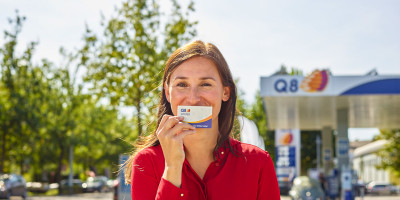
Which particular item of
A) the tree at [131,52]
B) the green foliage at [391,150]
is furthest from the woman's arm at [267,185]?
the green foliage at [391,150]

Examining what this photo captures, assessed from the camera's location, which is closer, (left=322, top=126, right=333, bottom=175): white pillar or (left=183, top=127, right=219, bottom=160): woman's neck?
(left=183, top=127, right=219, bottom=160): woman's neck

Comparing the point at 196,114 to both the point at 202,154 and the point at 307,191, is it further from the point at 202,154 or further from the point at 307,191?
the point at 307,191

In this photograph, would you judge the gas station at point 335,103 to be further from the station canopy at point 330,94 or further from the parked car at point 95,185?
the parked car at point 95,185

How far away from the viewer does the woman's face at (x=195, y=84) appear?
2.38 m

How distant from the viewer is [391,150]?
50.3 m

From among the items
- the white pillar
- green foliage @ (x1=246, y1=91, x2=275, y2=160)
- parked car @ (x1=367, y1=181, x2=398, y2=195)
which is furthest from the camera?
parked car @ (x1=367, y1=181, x2=398, y2=195)

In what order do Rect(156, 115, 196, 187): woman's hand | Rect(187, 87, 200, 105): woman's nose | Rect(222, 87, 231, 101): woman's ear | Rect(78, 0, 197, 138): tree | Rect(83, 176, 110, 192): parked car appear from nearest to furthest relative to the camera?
Rect(156, 115, 196, 187): woman's hand → Rect(187, 87, 200, 105): woman's nose → Rect(222, 87, 231, 101): woman's ear → Rect(78, 0, 197, 138): tree → Rect(83, 176, 110, 192): parked car

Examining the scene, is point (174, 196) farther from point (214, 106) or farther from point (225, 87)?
point (225, 87)

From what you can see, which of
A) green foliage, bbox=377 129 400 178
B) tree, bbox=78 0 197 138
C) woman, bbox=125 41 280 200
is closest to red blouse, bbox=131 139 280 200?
woman, bbox=125 41 280 200

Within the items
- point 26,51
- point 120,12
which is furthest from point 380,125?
point 26,51

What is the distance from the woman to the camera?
93.0 inches

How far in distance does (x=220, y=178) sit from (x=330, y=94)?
51.8 feet

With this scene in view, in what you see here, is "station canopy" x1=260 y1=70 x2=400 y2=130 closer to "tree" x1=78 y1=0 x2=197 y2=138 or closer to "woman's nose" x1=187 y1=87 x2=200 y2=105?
"tree" x1=78 y1=0 x2=197 y2=138

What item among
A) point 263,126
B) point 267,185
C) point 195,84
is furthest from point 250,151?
point 263,126
